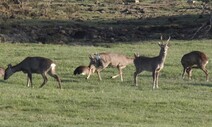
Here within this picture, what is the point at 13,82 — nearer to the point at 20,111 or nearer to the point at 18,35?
Answer: the point at 20,111

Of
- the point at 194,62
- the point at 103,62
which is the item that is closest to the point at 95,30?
the point at 194,62

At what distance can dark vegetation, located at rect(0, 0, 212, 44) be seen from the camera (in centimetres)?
4178

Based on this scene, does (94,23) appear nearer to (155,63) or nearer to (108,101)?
(155,63)

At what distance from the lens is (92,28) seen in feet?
144

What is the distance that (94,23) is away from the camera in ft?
154

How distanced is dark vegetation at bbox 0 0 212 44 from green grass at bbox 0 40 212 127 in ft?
45.9

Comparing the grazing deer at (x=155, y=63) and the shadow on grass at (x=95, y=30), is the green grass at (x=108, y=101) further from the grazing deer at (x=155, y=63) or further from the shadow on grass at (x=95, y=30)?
the shadow on grass at (x=95, y=30)

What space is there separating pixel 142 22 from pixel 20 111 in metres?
31.4

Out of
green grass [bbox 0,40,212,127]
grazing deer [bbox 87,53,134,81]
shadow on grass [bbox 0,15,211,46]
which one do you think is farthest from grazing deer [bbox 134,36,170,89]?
shadow on grass [bbox 0,15,211,46]

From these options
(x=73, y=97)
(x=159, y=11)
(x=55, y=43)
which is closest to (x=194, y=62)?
(x=73, y=97)

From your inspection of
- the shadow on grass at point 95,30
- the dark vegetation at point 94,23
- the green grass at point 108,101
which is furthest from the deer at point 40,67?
the dark vegetation at point 94,23

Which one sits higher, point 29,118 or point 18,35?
point 29,118

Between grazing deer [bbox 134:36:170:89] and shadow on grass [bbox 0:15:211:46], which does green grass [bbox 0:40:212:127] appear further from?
shadow on grass [bbox 0:15:211:46]

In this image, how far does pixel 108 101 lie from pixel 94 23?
2822cm
